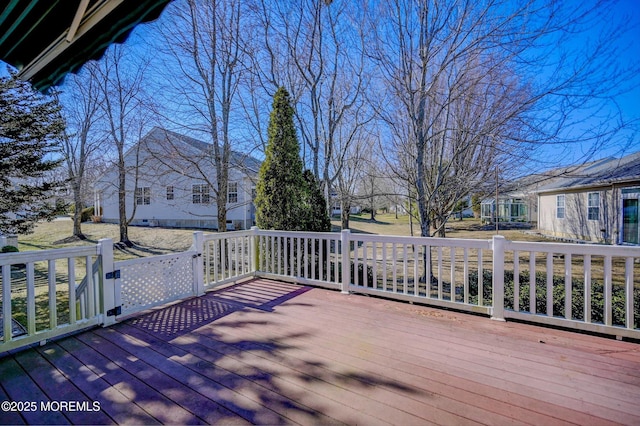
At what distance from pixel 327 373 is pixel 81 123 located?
1376cm

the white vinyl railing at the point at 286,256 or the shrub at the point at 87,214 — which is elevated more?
the shrub at the point at 87,214

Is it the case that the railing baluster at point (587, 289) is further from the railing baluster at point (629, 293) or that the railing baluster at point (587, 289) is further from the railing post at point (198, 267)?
the railing post at point (198, 267)

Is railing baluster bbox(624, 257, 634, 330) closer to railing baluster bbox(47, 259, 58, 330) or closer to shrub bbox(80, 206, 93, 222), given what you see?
railing baluster bbox(47, 259, 58, 330)

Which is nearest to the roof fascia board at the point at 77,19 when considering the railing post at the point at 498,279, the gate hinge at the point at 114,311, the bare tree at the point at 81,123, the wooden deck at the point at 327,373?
the wooden deck at the point at 327,373

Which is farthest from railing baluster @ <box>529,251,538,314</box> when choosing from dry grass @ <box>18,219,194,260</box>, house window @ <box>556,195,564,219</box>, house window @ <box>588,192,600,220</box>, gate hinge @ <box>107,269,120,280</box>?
house window @ <box>556,195,564,219</box>

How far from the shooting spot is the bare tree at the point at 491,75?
3869 mm

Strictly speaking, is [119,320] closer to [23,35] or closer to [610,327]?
[23,35]

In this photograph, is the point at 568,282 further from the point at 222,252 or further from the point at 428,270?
the point at 222,252

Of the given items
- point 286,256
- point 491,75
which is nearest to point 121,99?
point 286,256

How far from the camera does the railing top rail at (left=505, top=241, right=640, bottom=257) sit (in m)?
2.67

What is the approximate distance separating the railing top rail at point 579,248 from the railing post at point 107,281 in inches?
175

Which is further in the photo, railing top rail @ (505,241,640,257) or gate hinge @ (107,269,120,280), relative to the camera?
gate hinge @ (107,269,120,280)

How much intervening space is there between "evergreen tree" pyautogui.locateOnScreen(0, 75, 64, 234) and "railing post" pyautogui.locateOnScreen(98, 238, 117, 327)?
9.49ft

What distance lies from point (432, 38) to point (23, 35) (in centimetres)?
492
